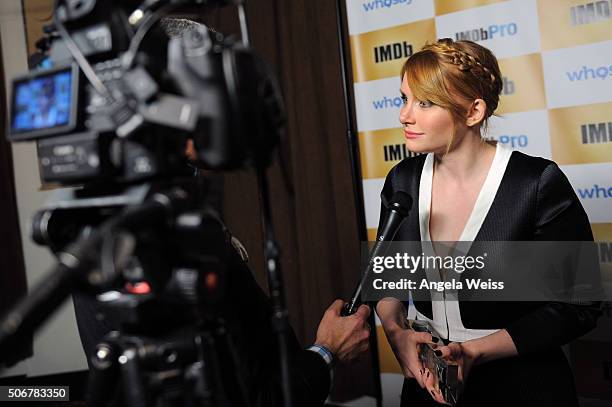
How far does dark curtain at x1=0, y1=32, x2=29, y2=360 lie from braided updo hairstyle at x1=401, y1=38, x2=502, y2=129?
274cm

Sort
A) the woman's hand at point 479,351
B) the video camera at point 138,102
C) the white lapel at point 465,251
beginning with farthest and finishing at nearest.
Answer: the white lapel at point 465,251
the woman's hand at point 479,351
the video camera at point 138,102

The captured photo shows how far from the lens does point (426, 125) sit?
62.4 inches

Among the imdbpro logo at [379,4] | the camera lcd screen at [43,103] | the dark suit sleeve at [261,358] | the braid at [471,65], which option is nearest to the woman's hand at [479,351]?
the dark suit sleeve at [261,358]

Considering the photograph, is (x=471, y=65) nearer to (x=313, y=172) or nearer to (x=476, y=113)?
(x=476, y=113)

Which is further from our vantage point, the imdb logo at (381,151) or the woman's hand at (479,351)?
the imdb logo at (381,151)

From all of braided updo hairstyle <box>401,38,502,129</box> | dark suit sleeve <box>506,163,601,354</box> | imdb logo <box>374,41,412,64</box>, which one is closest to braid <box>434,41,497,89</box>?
braided updo hairstyle <box>401,38,502,129</box>

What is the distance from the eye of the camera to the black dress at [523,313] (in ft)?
4.75

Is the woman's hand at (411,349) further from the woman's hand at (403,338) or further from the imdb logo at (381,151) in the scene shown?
the imdb logo at (381,151)

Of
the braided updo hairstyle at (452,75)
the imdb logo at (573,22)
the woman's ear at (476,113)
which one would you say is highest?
the imdb logo at (573,22)

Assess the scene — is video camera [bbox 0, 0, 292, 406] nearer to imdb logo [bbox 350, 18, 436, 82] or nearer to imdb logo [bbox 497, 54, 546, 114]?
imdb logo [bbox 497, 54, 546, 114]

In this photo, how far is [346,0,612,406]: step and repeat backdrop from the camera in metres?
2.10

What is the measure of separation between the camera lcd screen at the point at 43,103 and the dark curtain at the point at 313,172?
204 cm

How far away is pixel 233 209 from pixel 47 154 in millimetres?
2465

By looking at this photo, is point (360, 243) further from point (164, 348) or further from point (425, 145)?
point (164, 348)
